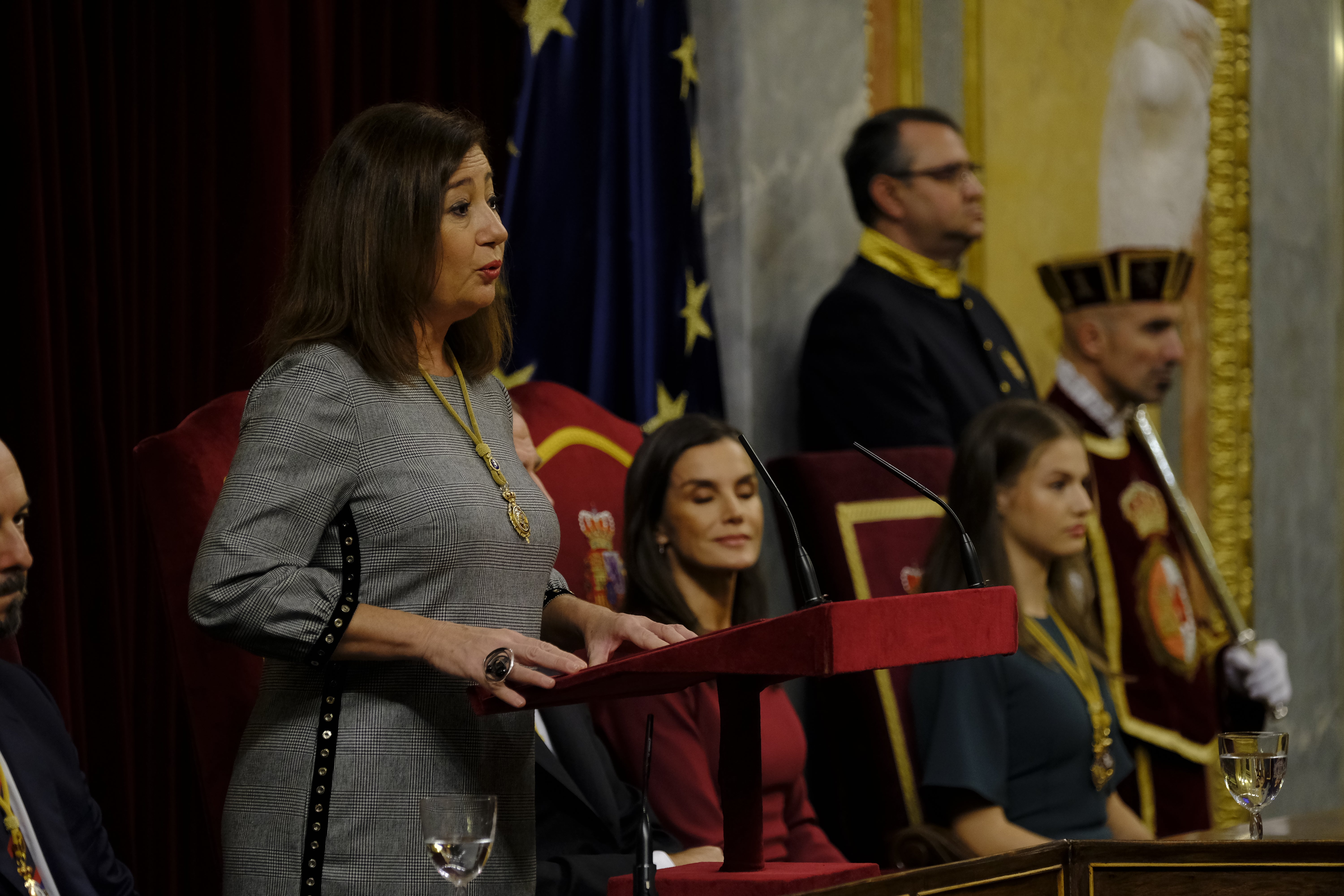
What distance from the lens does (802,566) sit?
1.68 meters

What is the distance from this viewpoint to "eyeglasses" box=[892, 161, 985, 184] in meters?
3.99

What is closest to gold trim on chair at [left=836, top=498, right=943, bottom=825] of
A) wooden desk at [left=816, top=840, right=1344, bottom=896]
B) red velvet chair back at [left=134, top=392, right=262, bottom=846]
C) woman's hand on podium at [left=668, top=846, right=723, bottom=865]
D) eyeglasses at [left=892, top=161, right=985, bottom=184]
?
woman's hand on podium at [left=668, top=846, right=723, bottom=865]

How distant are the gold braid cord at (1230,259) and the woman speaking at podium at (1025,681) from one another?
2513mm

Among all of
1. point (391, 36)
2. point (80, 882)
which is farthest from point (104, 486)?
point (391, 36)

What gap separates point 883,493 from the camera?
362 centimetres

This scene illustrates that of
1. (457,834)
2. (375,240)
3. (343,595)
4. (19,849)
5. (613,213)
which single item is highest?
(613,213)

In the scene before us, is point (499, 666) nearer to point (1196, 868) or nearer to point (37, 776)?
point (37, 776)

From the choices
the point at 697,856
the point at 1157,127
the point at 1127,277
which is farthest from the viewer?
the point at 1157,127

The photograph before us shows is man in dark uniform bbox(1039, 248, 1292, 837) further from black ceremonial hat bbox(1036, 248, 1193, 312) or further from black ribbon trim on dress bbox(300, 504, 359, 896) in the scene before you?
black ribbon trim on dress bbox(300, 504, 359, 896)

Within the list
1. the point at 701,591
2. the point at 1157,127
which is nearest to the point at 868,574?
the point at 701,591

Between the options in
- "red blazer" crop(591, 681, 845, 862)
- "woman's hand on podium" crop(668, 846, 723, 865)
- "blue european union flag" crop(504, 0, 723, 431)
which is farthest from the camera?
"blue european union flag" crop(504, 0, 723, 431)

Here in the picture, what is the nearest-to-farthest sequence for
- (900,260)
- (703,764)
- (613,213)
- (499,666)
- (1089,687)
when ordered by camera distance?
(499,666) < (703,764) < (1089,687) < (613,213) < (900,260)

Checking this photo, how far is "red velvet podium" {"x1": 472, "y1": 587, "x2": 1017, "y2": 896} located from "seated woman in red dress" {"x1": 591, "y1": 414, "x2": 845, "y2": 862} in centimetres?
101

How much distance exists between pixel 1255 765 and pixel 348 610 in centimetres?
128
